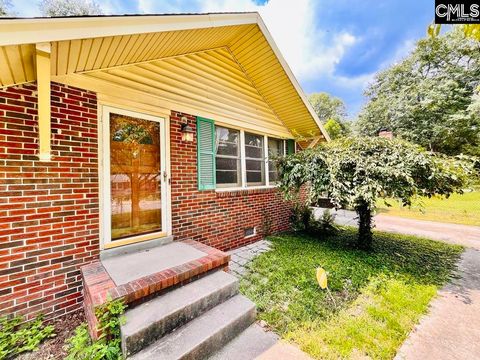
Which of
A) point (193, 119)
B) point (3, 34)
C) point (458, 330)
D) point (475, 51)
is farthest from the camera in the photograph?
point (475, 51)

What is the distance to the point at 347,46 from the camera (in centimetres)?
1091

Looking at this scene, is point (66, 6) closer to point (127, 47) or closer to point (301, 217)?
point (127, 47)

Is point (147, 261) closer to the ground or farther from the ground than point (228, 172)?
closer to the ground

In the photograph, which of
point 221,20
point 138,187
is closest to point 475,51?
point 221,20

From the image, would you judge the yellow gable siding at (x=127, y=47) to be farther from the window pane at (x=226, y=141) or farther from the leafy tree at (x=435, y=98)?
the leafy tree at (x=435, y=98)

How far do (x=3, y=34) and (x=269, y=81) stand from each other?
15.1ft

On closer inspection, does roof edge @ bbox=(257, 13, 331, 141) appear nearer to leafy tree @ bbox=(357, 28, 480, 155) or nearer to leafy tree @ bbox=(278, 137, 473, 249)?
leafy tree @ bbox=(278, 137, 473, 249)

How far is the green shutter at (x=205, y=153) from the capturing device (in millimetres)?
4270

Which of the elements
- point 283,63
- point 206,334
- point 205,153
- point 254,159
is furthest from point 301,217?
point 206,334

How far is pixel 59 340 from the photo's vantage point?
2314mm

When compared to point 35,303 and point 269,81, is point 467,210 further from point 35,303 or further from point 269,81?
point 35,303

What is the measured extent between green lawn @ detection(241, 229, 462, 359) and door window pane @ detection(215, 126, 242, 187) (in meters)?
1.88

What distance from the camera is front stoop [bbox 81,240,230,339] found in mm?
2102

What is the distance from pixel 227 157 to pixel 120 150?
2.34 m
